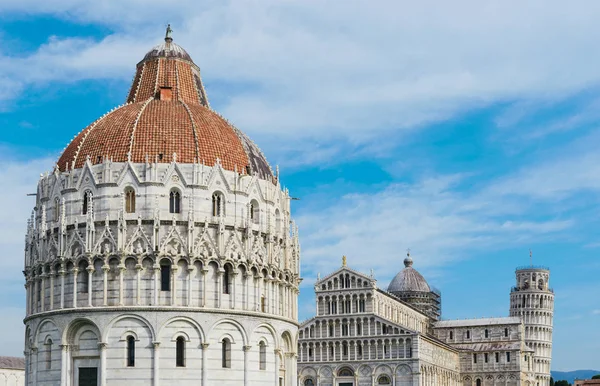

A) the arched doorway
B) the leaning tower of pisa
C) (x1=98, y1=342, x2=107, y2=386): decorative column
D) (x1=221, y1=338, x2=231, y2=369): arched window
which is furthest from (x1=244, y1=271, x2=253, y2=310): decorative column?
the leaning tower of pisa

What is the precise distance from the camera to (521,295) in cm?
17662

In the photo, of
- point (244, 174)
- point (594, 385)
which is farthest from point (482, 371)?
point (244, 174)

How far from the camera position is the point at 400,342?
129m

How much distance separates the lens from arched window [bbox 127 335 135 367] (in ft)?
202

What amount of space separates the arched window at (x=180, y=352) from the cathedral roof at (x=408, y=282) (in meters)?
105

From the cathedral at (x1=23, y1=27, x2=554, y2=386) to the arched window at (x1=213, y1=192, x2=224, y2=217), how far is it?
9 cm

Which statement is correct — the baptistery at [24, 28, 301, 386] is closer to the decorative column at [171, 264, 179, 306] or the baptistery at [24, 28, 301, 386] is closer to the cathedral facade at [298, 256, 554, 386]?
the decorative column at [171, 264, 179, 306]

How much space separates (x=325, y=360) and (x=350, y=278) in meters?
12.2

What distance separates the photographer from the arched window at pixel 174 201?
211 feet

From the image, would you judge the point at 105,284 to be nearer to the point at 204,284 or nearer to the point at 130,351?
the point at 130,351

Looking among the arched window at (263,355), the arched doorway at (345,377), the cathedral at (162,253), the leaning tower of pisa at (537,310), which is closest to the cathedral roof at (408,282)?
the leaning tower of pisa at (537,310)

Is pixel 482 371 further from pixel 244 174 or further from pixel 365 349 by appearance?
pixel 244 174

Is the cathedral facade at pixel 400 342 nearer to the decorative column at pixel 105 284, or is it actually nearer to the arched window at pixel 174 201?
the arched window at pixel 174 201

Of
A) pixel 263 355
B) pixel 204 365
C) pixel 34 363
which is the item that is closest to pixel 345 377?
pixel 263 355
